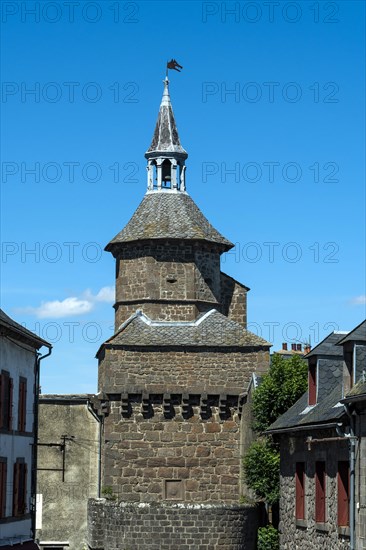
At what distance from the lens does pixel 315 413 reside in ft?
94.5

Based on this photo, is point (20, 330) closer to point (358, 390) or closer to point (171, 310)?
point (358, 390)

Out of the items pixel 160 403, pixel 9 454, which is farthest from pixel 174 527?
pixel 9 454

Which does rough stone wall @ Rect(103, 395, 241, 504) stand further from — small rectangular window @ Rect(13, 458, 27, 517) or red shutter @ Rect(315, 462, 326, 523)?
red shutter @ Rect(315, 462, 326, 523)

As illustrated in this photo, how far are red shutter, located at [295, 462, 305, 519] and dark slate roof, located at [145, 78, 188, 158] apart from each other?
21763 millimetres

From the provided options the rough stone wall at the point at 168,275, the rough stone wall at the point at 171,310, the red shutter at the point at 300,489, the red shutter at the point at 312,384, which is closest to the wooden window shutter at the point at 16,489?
the red shutter at the point at 300,489

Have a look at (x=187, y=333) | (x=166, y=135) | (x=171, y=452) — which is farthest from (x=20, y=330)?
(x=166, y=135)

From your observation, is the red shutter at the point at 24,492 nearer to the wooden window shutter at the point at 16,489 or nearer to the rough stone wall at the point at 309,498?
the wooden window shutter at the point at 16,489

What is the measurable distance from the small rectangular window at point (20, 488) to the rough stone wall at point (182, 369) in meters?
Result: 10.9

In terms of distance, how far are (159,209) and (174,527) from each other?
1388cm

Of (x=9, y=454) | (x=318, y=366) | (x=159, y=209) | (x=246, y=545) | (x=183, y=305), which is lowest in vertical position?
(x=246, y=545)

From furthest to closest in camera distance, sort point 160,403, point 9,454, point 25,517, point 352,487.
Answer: point 160,403 → point 25,517 → point 9,454 → point 352,487

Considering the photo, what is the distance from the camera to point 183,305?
4706cm

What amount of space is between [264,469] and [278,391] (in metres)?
2.53

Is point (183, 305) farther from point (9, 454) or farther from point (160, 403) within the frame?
point (9, 454)
